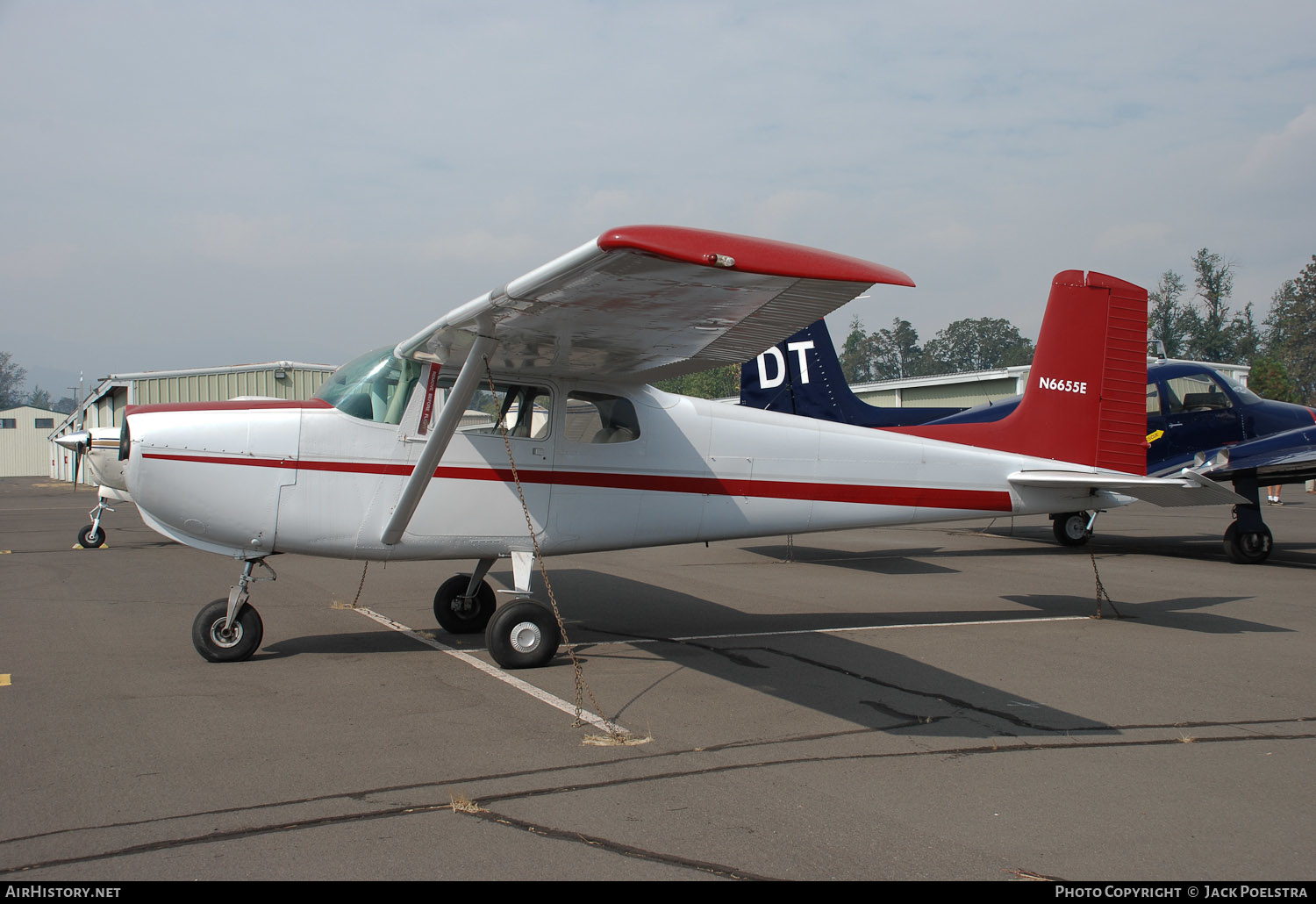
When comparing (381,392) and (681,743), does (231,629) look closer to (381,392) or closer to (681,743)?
(381,392)

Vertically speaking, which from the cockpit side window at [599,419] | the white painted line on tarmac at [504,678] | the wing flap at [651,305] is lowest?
the white painted line on tarmac at [504,678]

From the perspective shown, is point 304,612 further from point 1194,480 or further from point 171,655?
point 1194,480

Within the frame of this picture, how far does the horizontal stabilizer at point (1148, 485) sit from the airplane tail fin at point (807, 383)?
475 cm

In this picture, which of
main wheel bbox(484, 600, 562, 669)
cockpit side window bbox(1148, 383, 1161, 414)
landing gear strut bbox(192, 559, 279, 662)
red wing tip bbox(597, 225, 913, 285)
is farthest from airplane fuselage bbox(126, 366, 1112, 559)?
cockpit side window bbox(1148, 383, 1161, 414)

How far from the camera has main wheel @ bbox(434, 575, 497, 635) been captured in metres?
7.46

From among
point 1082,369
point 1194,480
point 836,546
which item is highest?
point 1082,369

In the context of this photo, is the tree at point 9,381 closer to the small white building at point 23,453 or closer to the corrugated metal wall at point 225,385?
the small white building at point 23,453

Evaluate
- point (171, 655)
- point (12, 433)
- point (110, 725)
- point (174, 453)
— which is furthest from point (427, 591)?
point (12, 433)

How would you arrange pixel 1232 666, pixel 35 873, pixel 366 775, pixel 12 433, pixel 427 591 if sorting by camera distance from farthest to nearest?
pixel 12 433 < pixel 427 591 < pixel 1232 666 < pixel 366 775 < pixel 35 873

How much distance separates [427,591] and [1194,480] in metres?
7.64

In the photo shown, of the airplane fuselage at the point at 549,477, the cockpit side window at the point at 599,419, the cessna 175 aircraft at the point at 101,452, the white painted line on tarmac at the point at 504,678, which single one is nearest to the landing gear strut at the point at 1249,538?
the airplane fuselage at the point at 549,477

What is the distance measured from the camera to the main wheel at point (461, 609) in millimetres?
7461

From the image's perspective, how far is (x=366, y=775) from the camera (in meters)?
4.01

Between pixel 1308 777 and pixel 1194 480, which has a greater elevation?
pixel 1194 480
